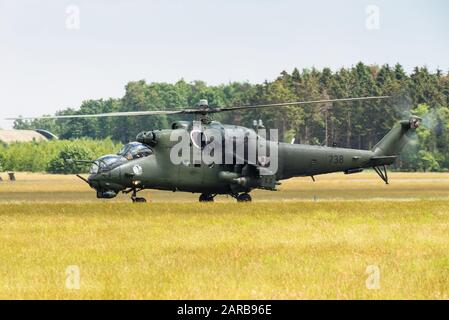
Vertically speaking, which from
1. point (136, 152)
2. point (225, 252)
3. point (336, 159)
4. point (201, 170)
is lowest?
point (225, 252)

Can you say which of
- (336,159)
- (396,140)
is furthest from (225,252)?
(396,140)

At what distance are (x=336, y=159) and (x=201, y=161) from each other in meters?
7.17

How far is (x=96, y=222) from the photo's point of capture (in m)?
27.9

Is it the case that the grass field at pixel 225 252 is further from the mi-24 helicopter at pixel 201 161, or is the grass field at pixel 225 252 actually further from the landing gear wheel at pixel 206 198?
the landing gear wheel at pixel 206 198

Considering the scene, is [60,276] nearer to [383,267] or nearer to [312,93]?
[383,267]

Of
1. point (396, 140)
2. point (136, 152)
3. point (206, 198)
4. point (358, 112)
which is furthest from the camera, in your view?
point (358, 112)

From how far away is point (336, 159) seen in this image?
136ft

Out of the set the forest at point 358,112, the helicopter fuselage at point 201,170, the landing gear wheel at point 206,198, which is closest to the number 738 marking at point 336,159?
the helicopter fuselage at point 201,170

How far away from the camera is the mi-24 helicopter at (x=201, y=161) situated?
124 feet

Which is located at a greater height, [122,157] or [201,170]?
[122,157]

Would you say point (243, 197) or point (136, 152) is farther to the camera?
point (243, 197)

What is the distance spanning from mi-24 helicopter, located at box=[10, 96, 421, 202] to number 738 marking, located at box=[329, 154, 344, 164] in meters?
0.67

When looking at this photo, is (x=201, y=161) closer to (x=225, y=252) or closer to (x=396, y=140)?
(x=396, y=140)
